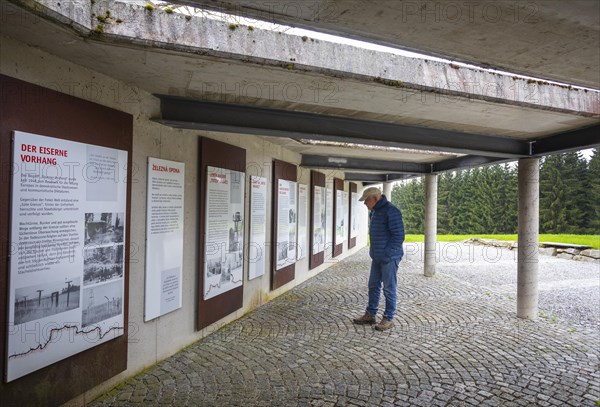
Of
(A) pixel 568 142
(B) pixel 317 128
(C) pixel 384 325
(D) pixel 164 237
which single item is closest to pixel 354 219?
(C) pixel 384 325

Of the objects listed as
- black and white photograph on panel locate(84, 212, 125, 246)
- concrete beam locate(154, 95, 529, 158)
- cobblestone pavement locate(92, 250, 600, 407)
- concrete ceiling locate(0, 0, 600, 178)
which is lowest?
→ cobblestone pavement locate(92, 250, 600, 407)

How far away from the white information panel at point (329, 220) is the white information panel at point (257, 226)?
5252 millimetres

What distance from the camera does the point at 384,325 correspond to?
6141 mm

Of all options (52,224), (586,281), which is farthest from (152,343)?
(586,281)

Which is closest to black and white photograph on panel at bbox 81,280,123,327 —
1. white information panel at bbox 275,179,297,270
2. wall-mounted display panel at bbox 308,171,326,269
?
white information panel at bbox 275,179,297,270

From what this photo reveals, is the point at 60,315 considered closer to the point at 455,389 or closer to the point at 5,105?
the point at 5,105

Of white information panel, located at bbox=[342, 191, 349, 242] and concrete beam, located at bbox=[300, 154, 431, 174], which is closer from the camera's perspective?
concrete beam, located at bbox=[300, 154, 431, 174]

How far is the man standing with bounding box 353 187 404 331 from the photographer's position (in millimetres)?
6051

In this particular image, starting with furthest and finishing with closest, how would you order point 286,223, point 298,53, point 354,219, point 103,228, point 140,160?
1. point 354,219
2. point 286,223
3. point 140,160
4. point 103,228
5. point 298,53

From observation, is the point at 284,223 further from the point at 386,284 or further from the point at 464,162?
the point at 464,162

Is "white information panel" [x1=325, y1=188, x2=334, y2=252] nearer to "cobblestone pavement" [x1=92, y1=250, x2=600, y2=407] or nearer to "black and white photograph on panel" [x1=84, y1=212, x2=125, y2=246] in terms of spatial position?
"cobblestone pavement" [x1=92, y1=250, x2=600, y2=407]

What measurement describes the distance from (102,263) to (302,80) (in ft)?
8.36

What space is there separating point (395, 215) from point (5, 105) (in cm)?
485

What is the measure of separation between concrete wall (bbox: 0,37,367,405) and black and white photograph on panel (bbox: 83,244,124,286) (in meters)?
0.26
